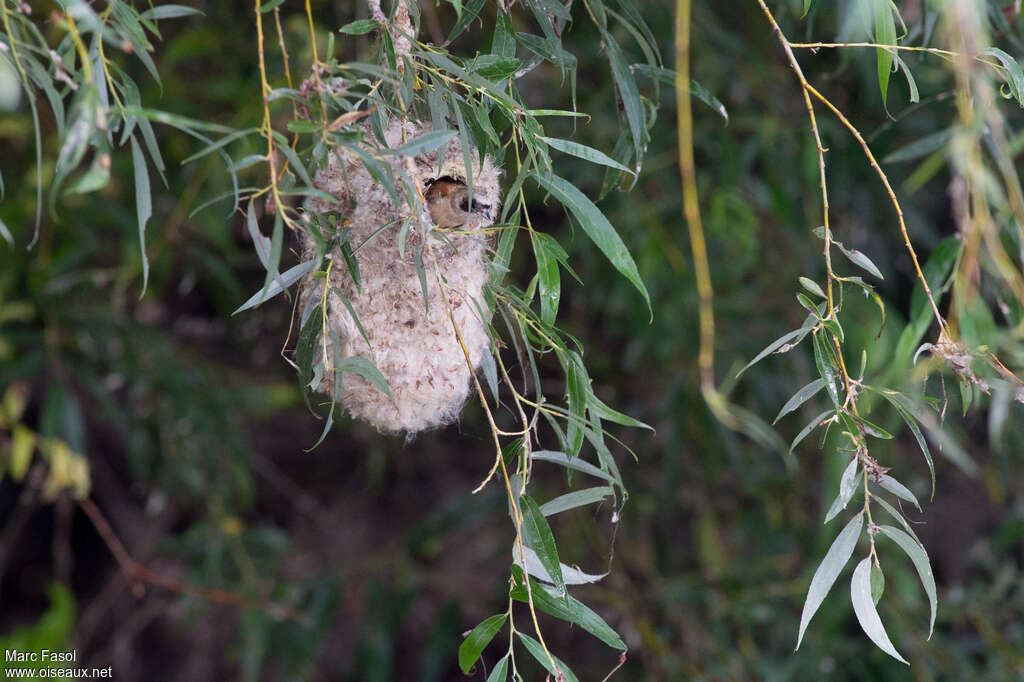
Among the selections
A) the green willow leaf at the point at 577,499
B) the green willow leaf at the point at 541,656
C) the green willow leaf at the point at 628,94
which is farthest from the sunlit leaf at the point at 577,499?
the green willow leaf at the point at 628,94

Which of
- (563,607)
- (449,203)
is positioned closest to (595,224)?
(449,203)

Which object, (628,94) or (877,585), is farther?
(628,94)

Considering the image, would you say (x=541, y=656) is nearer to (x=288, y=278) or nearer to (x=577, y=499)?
(x=577, y=499)

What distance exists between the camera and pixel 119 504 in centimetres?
277

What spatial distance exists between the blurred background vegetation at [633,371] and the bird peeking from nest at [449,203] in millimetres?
739

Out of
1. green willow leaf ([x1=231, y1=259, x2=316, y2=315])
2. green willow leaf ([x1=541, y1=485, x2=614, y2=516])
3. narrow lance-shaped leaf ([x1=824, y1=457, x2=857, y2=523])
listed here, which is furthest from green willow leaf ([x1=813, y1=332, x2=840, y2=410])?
green willow leaf ([x1=231, y1=259, x2=316, y2=315])

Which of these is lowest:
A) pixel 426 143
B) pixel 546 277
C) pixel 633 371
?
pixel 633 371

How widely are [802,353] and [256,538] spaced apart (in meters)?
1.28

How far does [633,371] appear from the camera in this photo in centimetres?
240

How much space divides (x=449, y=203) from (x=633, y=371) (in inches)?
59.1

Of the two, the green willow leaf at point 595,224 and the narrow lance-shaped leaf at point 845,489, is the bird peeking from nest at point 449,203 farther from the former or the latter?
the narrow lance-shaped leaf at point 845,489

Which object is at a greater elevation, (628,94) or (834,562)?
(628,94)

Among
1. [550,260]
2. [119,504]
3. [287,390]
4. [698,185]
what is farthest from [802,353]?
[119,504]

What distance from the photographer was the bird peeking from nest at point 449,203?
0.95 m
